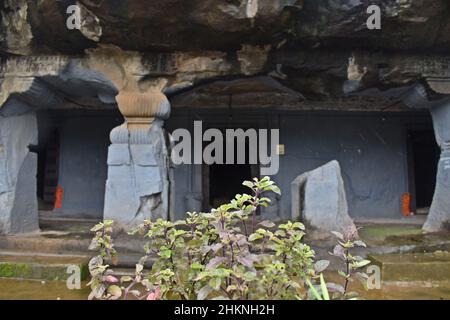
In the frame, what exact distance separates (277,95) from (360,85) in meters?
1.85

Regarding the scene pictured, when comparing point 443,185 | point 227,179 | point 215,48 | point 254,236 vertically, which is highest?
point 215,48

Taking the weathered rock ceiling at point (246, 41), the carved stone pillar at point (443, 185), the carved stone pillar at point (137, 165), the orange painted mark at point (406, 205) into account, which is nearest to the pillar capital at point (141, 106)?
the carved stone pillar at point (137, 165)

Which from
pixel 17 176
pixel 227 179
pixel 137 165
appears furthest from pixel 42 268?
pixel 227 179

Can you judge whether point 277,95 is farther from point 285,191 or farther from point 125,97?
point 125,97

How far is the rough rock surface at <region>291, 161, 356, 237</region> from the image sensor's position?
4418 millimetres

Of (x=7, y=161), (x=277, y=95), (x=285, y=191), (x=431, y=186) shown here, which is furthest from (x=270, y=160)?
(x=431, y=186)

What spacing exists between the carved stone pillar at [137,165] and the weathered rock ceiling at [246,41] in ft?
1.17

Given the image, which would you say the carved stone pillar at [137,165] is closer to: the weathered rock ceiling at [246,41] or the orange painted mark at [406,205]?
the weathered rock ceiling at [246,41]

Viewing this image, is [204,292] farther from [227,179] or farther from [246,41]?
[227,179]

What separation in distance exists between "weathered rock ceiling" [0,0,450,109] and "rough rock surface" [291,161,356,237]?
1.24m

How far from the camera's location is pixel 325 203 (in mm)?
4477

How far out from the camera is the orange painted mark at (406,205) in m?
6.98

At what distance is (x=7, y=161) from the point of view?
4.72 meters

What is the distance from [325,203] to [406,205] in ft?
10.9
